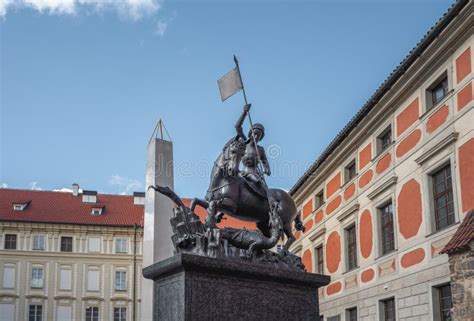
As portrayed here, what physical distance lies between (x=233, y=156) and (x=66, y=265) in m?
48.5

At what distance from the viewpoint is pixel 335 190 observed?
28562 mm

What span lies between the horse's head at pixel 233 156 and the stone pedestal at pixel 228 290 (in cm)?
120

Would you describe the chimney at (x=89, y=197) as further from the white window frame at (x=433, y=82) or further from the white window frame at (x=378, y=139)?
the white window frame at (x=433, y=82)

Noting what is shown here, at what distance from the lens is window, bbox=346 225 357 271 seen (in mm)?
25750

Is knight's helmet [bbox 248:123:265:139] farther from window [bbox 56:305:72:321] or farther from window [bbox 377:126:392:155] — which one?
window [bbox 56:305:72:321]

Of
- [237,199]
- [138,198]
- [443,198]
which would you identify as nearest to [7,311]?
[138,198]

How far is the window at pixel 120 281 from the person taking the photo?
5422cm

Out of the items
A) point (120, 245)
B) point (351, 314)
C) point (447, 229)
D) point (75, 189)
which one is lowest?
point (351, 314)

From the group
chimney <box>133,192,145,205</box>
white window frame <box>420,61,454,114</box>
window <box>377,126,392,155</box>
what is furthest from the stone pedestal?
chimney <box>133,192,145,205</box>

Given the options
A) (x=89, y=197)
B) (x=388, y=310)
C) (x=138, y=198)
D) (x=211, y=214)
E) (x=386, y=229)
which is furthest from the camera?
(x=138, y=198)

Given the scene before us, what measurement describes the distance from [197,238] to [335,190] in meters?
22.0

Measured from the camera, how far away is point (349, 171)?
2742cm

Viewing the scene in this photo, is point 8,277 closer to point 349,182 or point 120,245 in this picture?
point 120,245

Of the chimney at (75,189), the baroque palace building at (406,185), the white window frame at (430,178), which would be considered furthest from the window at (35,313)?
the white window frame at (430,178)
